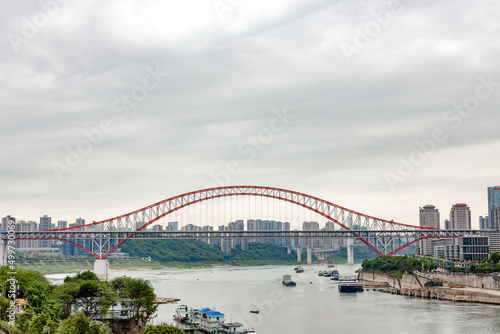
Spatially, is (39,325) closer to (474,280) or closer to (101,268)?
(101,268)

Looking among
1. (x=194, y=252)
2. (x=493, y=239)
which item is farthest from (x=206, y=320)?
(x=194, y=252)

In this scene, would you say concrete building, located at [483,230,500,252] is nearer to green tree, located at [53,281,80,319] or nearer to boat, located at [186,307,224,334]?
boat, located at [186,307,224,334]

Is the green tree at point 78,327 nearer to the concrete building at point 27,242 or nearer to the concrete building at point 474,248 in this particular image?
the concrete building at point 474,248

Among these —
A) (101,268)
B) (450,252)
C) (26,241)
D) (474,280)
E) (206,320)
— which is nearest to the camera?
(206,320)

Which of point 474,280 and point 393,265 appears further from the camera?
point 393,265

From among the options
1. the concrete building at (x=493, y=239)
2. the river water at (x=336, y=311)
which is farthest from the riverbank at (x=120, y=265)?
the concrete building at (x=493, y=239)

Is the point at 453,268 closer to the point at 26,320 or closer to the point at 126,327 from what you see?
the point at 126,327

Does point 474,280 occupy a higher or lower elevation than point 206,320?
higher
